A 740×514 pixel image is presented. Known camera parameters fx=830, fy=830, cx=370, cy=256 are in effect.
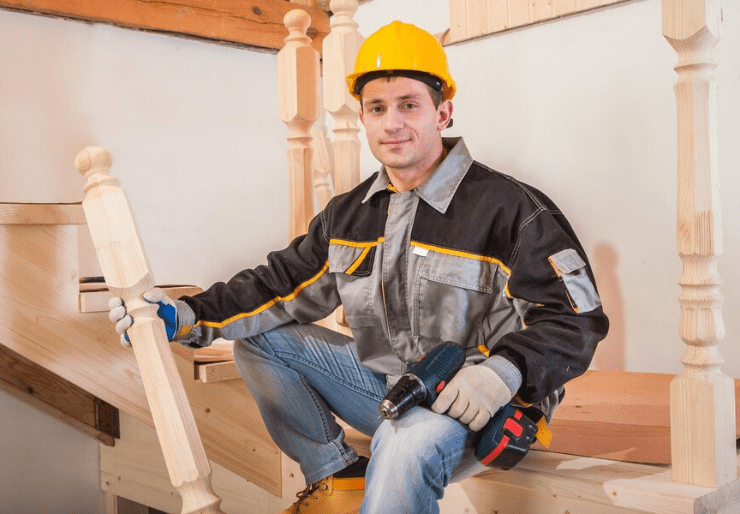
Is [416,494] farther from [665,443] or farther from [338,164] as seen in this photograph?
[338,164]

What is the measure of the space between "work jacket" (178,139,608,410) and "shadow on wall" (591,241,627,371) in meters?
1.29

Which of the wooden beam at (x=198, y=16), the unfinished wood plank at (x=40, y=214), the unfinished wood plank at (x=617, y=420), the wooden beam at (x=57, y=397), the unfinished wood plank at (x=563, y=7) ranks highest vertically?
the wooden beam at (x=198, y=16)

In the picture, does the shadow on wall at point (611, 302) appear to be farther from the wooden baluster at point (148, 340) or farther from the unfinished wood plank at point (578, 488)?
the wooden baluster at point (148, 340)

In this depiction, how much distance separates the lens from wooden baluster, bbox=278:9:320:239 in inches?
84.8

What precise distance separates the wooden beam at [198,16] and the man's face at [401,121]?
5.63 feet

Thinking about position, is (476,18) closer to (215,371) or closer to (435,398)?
(215,371)

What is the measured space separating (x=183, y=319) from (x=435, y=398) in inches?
24.5

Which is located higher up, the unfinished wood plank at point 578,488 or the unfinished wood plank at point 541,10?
the unfinished wood plank at point 541,10

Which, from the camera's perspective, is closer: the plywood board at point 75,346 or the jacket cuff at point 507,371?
the jacket cuff at point 507,371

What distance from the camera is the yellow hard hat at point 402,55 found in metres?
1.66

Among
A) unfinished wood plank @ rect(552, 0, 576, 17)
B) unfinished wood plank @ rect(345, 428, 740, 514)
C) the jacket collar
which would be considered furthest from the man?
unfinished wood plank @ rect(552, 0, 576, 17)

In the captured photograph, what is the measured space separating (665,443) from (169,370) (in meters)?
1.07

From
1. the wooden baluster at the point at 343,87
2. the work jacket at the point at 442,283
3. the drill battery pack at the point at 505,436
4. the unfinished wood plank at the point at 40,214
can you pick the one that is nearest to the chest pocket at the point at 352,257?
the work jacket at the point at 442,283

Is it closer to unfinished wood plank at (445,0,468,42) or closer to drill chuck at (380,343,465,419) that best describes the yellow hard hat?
drill chuck at (380,343,465,419)
